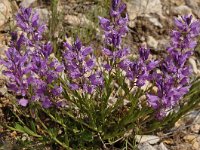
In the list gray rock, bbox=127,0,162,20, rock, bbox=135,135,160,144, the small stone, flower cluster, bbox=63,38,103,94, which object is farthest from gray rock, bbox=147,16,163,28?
flower cluster, bbox=63,38,103,94

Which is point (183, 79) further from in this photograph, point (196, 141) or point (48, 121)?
point (48, 121)

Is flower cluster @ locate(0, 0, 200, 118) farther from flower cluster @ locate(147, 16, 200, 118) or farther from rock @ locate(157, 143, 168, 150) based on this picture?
rock @ locate(157, 143, 168, 150)

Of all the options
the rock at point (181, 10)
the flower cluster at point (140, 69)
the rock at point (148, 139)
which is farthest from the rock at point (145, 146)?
the rock at point (181, 10)

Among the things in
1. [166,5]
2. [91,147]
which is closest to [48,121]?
[91,147]

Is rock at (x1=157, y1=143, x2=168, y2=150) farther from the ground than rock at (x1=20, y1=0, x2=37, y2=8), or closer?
closer

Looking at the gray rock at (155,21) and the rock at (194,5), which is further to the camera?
the rock at (194,5)

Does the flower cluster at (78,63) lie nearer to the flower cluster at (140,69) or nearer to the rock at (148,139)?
the flower cluster at (140,69)
